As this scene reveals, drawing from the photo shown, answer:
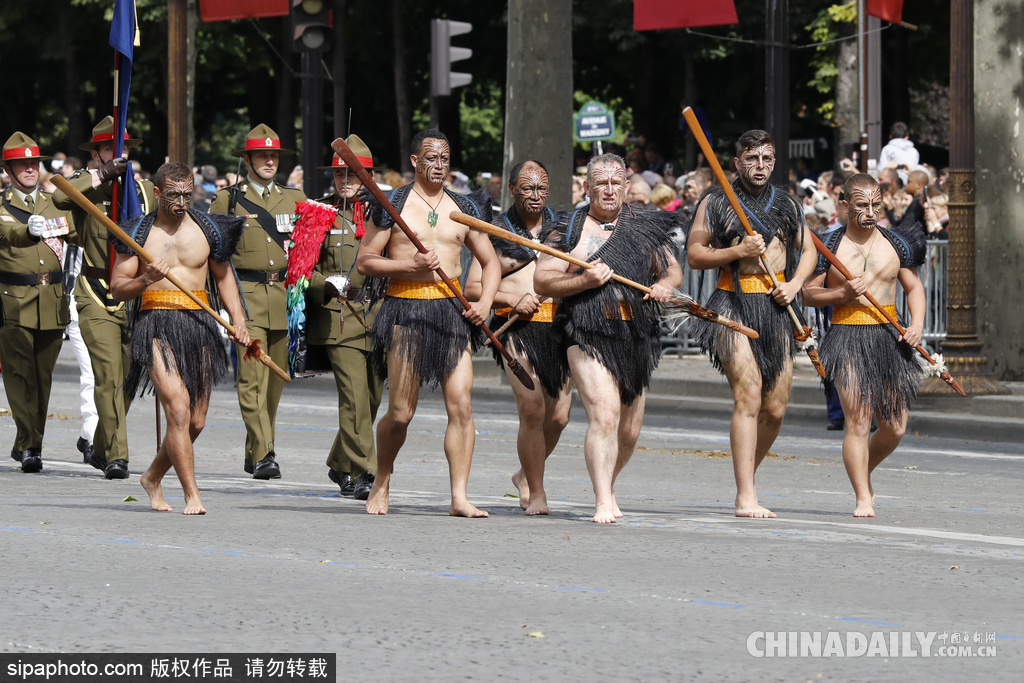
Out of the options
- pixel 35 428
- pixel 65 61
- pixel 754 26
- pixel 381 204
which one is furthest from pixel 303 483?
pixel 65 61

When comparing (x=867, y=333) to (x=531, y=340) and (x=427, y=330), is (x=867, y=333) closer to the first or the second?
(x=531, y=340)

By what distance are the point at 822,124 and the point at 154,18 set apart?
47.6ft

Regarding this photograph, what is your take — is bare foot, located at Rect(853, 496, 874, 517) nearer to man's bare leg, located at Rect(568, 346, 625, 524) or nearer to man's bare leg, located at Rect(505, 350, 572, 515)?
man's bare leg, located at Rect(568, 346, 625, 524)

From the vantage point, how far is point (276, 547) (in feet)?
26.3

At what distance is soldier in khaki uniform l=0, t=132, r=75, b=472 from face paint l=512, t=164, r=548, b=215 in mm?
3981

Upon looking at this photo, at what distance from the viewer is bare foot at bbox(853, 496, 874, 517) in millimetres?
9172

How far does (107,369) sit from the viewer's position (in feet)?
37.9

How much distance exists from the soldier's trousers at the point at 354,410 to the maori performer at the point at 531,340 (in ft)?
3.95

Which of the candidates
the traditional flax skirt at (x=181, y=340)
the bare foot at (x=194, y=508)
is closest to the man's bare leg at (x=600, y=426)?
the traditional flax skirt at (x=181, y=340)

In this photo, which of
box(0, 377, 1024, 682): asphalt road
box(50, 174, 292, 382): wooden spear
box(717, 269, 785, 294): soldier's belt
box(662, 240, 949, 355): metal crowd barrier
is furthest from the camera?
box(662, 240, 949, 355): metal crowd barrier

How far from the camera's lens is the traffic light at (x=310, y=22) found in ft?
60.0

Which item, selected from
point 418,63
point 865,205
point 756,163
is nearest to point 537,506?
point 756,163

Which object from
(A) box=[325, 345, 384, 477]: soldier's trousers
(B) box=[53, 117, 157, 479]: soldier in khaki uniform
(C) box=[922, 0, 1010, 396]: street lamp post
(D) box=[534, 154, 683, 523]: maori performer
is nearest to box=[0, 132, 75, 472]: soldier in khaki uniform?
(B) box=[53, 117, 157, 479]: soldier in khaki uniform

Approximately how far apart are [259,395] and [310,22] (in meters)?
7.84
